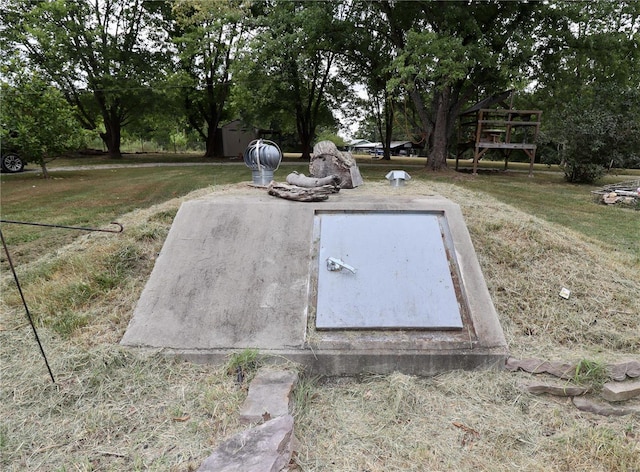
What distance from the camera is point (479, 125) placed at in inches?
517

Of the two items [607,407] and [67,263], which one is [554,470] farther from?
[67,263]

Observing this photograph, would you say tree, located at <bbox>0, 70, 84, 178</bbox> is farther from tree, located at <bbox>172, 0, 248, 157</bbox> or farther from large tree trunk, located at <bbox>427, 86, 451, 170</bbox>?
large tree trunk, located at <bbox>427, 86, 451, 170</bbox>

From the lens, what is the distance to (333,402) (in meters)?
2.20

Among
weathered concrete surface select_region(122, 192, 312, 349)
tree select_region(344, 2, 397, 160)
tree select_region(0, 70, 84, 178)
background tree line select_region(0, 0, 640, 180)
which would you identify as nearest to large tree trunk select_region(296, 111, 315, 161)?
background tree line select_region(0, 0, 640, 180)

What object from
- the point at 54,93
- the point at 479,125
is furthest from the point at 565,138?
the point at 54,93

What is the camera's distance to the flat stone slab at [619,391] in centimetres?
213

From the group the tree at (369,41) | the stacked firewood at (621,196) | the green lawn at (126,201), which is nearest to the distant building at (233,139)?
the tree at (369,41)

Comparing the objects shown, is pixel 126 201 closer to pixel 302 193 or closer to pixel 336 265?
pixel 302 193

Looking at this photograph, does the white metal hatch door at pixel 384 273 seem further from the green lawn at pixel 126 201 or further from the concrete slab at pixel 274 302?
the green lawn at pixel 126 201

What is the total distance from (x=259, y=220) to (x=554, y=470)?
97.8 inches

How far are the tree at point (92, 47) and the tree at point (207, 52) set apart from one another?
5.04 feet

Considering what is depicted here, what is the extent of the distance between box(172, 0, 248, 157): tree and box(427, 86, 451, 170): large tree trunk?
7144 mm

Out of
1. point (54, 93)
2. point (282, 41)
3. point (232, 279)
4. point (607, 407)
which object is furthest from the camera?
point (282, 41)

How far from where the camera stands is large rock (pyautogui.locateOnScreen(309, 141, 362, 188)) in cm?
523
